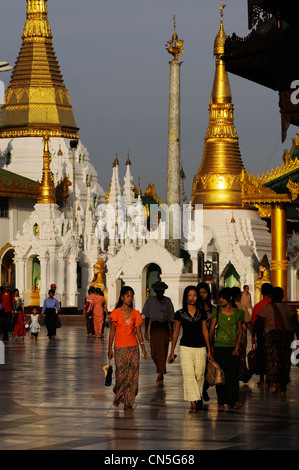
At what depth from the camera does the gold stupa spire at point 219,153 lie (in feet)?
174

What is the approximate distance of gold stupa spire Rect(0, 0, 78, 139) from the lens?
6134 centimetres

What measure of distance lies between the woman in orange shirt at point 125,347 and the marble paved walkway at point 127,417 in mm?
263

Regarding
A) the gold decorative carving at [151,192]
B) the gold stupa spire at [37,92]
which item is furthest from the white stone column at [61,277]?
the gold decorative carving at [151,192]

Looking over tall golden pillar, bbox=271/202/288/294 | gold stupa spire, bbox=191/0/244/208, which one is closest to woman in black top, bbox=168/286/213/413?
tall golden pillar, bbox=271/202/288/294

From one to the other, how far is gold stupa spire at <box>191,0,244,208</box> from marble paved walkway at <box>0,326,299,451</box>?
112 feet

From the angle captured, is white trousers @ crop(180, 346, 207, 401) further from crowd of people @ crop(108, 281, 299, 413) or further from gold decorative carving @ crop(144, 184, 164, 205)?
gold decorative carving @ crop(144, 184, 164, 205)

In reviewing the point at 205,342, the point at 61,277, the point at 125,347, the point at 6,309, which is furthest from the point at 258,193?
the point at 61,277

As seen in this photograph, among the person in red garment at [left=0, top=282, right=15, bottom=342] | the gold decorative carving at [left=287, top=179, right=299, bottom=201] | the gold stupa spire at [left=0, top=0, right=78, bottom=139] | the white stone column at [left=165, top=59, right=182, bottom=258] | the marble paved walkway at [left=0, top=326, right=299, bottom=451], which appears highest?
the gold stupa spire at [left=0, top=0, right=78, bottom=139]

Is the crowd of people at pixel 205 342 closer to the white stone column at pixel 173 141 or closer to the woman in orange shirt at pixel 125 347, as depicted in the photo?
the woman in orange shirt at pixel 125 347

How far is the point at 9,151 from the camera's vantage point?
61.1 m

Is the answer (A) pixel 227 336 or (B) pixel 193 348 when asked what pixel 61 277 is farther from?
(B) pixel 193 348

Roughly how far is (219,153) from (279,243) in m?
21.9

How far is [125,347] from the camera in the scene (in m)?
14.1
